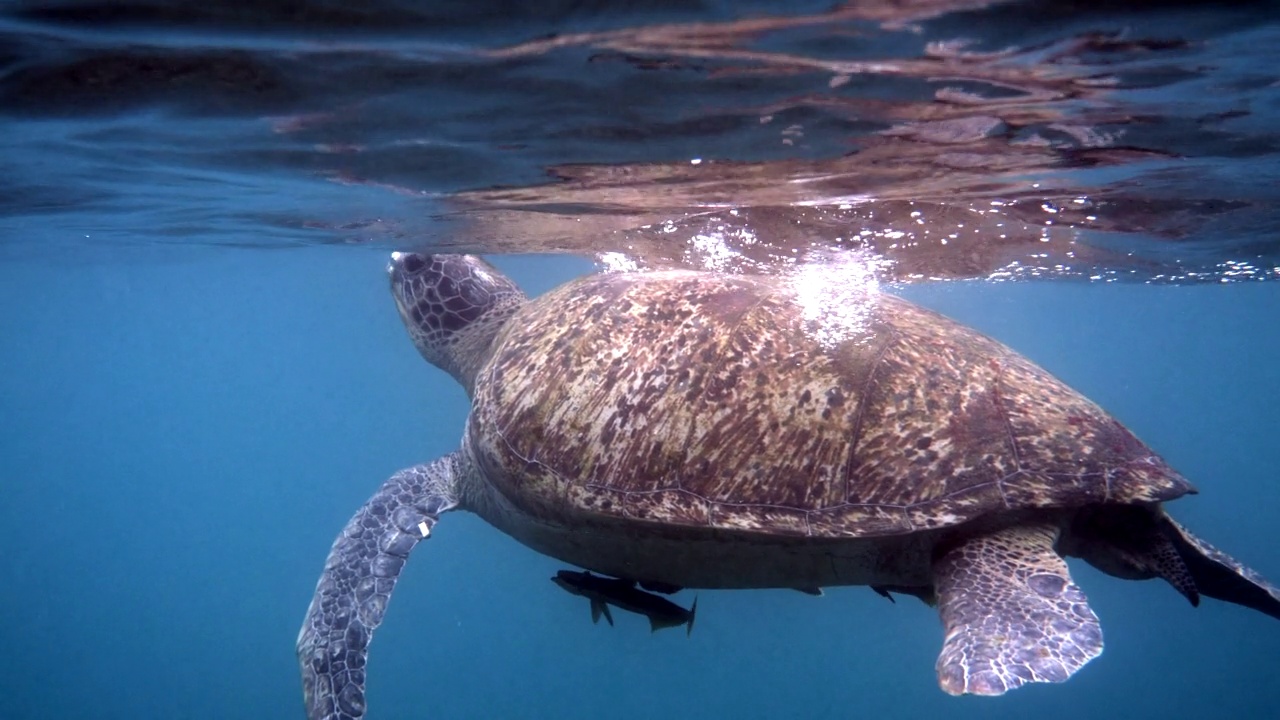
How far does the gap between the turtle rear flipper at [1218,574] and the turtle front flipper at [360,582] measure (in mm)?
6832

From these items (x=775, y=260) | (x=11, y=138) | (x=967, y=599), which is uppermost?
(x=11, y=138)

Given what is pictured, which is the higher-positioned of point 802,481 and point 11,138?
point 11,138

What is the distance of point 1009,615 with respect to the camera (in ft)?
14.2

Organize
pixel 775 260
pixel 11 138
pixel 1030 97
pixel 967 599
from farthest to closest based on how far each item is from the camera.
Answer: pixel 775 260 → pixel 11 138 → pixel 1030 97 → pixel 967 599

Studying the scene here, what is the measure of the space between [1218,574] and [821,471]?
3206mm

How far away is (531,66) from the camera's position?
19.1 feet

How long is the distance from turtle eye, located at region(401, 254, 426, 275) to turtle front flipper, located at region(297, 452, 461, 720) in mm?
2865

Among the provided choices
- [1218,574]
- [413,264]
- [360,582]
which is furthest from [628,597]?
[413,264]

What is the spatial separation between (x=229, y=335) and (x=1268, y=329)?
72.8m

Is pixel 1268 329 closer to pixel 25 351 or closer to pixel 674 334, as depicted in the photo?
pixel 674 334

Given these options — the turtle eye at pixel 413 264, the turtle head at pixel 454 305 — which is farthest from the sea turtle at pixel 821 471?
the turtle eye at pixel 413 264

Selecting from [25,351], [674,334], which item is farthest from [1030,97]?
[25,351]

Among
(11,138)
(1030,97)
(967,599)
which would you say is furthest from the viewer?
(11,138)

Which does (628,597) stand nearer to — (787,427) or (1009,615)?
(787,427)
